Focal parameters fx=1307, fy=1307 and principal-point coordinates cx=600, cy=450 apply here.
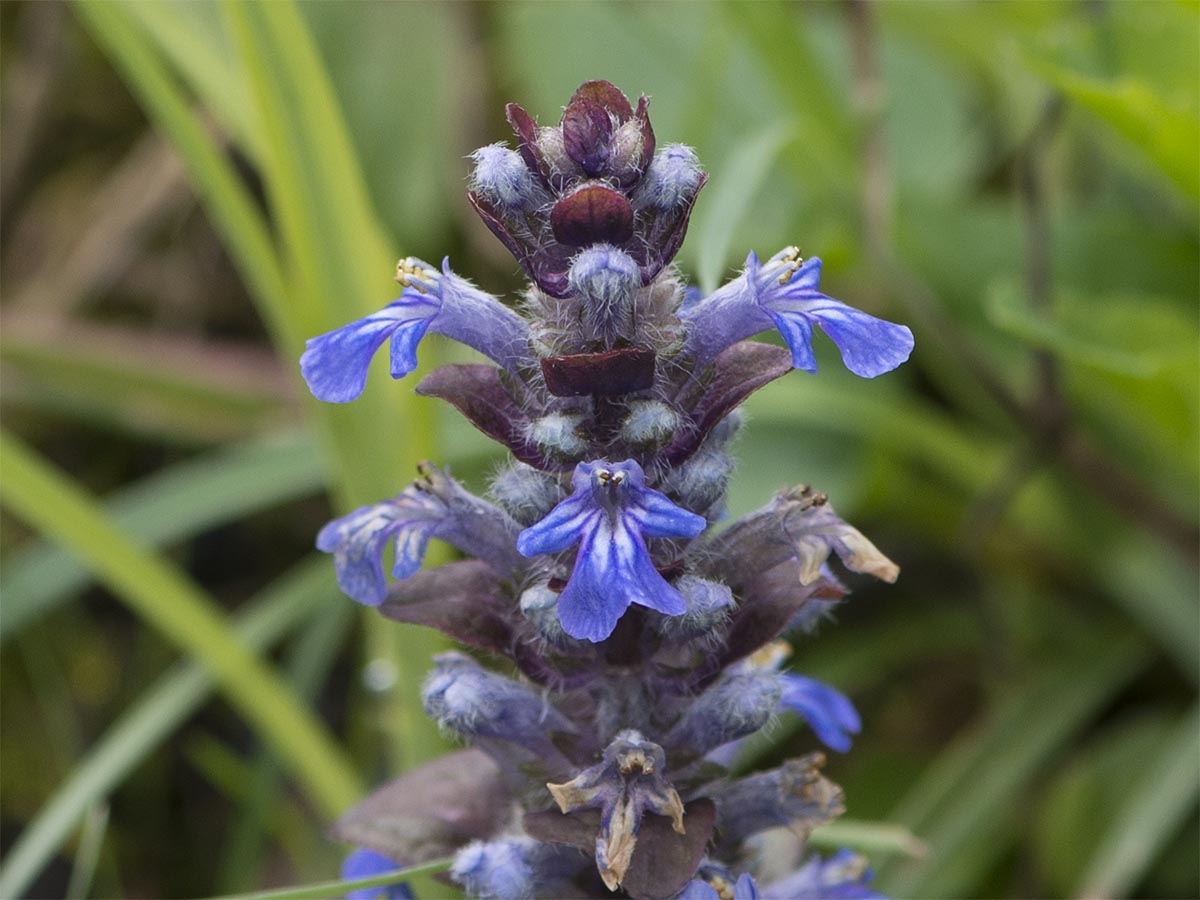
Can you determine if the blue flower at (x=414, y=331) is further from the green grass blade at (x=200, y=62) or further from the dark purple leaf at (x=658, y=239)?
the green grass blade at (x=200, y=62)

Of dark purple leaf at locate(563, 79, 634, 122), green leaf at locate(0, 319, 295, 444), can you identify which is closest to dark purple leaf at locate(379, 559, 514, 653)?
dark purple leaf at locate(563, 79, 634, 122)

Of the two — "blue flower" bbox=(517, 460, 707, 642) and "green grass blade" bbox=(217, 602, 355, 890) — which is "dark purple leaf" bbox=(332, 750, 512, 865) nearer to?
"blue flower" bbox=(517, 460, 707, 642)

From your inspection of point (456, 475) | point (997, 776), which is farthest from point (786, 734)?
point (456, 475)

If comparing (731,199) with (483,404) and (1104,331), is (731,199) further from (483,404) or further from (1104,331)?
(1104,331)

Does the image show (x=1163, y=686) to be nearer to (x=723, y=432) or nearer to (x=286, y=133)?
(x=723, y=432)

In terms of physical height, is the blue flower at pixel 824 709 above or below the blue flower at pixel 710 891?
above

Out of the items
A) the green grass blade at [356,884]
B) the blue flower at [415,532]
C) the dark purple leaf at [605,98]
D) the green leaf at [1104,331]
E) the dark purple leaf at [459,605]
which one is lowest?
the green grass blade at [356,884]

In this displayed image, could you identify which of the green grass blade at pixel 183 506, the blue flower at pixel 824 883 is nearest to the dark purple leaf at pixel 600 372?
the blue flower at pixel 824 883
